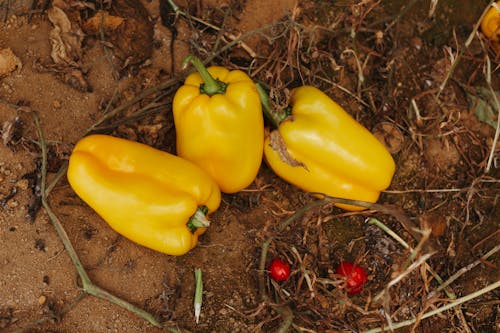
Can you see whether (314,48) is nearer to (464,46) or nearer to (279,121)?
(279,121)

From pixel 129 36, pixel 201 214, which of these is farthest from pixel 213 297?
pixel 129 36

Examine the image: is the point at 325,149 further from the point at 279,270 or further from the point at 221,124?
the point at 279,270

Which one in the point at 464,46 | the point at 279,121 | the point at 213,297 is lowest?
the point at 213,297

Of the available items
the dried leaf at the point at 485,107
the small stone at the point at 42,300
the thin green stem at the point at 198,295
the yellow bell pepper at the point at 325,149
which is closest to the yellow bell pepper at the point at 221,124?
the yellow bell pepper at the point at 325,149

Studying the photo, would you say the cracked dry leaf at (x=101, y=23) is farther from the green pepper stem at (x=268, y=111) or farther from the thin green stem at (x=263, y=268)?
the thin green stem at (x=263, y=268)

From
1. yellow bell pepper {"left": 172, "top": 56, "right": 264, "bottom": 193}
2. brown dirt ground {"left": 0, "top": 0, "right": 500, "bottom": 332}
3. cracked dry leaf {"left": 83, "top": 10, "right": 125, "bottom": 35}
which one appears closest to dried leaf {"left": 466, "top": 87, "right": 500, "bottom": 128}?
brown dirt ground {"left": 0, "top": 0, "right": 500, "bottom": 332}

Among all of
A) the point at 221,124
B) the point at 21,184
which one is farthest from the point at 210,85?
the point at 21,184

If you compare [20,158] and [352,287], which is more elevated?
[20,158]
